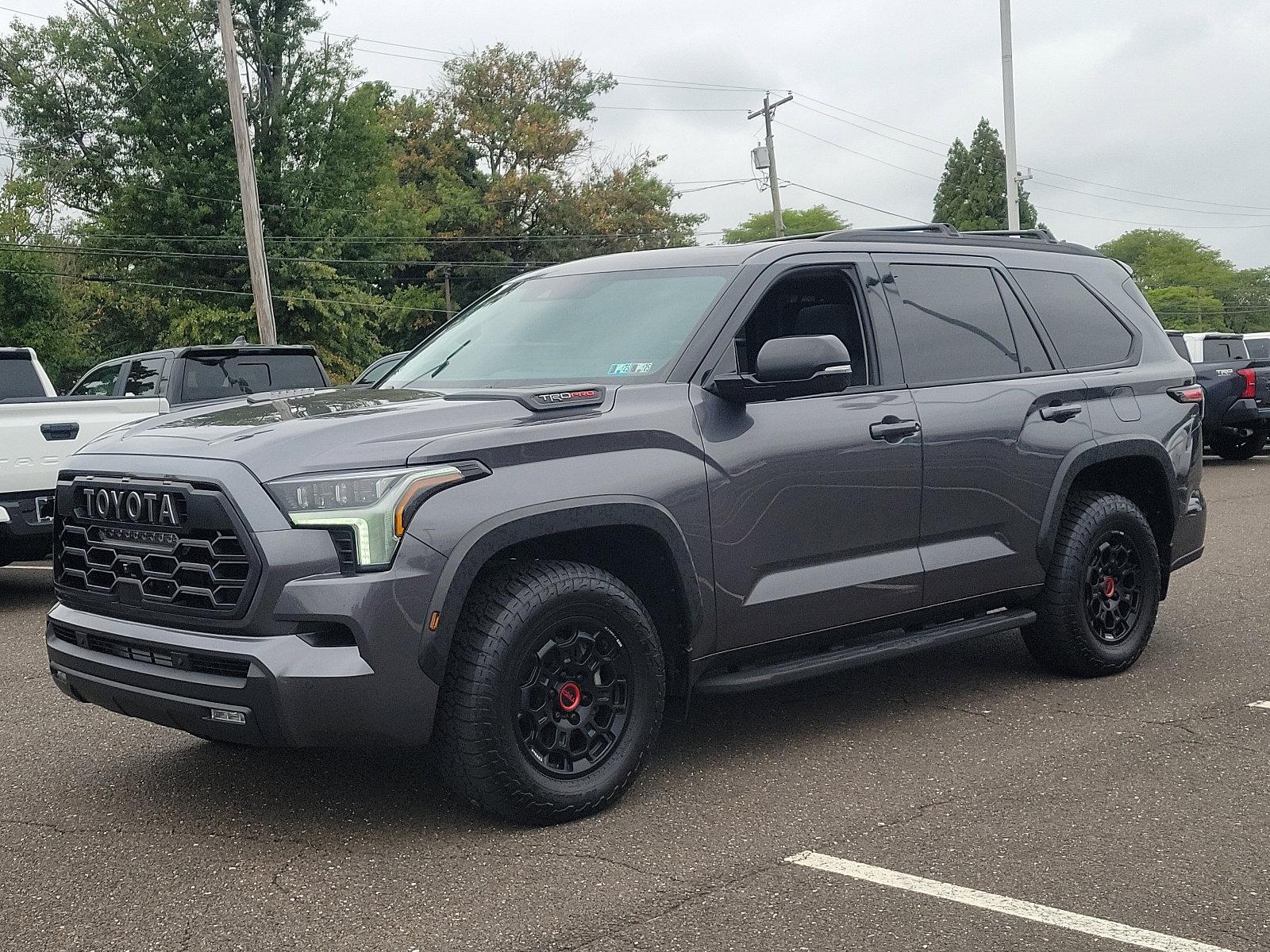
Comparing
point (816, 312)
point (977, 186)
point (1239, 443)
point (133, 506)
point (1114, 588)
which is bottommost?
point (1239, 443)

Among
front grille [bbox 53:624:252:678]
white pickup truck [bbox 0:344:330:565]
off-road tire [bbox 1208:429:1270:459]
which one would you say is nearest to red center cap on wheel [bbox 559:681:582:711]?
front grille [bbox 53:624:252:678]

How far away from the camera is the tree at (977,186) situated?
282ft

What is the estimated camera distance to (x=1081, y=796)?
4391 millimetres

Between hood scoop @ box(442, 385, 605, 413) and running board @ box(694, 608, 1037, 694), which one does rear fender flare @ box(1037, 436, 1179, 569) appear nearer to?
running board @ box(694, 608, 1037, 694)

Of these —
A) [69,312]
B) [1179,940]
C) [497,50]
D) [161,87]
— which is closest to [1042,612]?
[1179,940]

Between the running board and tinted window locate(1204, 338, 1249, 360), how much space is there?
51.7 feet

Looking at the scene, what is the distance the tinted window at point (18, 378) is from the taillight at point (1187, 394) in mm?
8389

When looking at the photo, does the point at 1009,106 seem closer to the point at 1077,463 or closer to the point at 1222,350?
the point at 1222,350

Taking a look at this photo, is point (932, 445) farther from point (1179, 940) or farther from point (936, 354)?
point (1179, 940)

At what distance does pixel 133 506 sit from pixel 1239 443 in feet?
59.3

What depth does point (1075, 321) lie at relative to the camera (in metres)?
6.14

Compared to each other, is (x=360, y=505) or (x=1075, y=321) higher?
(x=1075, y=321)

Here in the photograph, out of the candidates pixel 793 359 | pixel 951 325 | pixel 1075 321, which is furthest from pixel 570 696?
pixel 1075 321

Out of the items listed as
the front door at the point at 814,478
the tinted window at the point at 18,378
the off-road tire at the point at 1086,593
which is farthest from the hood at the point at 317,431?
the tinted window at the point at 18,378
